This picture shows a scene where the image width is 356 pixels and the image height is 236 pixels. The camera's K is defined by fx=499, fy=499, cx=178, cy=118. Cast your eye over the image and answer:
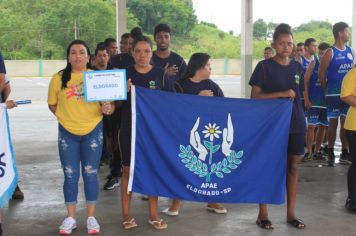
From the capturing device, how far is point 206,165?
4250mm

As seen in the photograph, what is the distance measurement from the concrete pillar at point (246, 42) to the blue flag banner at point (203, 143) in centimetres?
891

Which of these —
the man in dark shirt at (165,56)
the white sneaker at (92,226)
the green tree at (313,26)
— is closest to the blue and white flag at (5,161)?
the white sneaker at (92,226)

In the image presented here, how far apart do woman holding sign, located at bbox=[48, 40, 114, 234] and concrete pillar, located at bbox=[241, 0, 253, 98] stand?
9.31 meters

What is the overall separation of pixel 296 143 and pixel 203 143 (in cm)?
82

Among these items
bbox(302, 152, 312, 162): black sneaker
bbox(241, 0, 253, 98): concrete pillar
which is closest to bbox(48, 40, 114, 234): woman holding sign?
bbox(302, 152, 312, 162): black sneaker

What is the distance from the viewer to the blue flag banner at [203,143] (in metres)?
4.21

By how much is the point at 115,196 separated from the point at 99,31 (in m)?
32.1

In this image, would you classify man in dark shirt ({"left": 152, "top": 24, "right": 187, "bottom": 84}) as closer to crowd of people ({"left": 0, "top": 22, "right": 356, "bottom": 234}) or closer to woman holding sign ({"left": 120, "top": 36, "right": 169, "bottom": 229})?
crowd of people ({"left": 0, "top": 22, "right": 356, "bottom": 234})

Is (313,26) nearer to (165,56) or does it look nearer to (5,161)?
(165,56)

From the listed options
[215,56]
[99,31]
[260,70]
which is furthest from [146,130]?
[215,56]

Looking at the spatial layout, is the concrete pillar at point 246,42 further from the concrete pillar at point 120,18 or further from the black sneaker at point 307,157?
the black sneaker at point 307,157

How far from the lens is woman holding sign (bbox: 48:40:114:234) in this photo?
4078mm

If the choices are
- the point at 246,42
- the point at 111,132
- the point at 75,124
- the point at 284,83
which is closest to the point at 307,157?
the point at 111,132

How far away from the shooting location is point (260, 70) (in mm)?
4320
